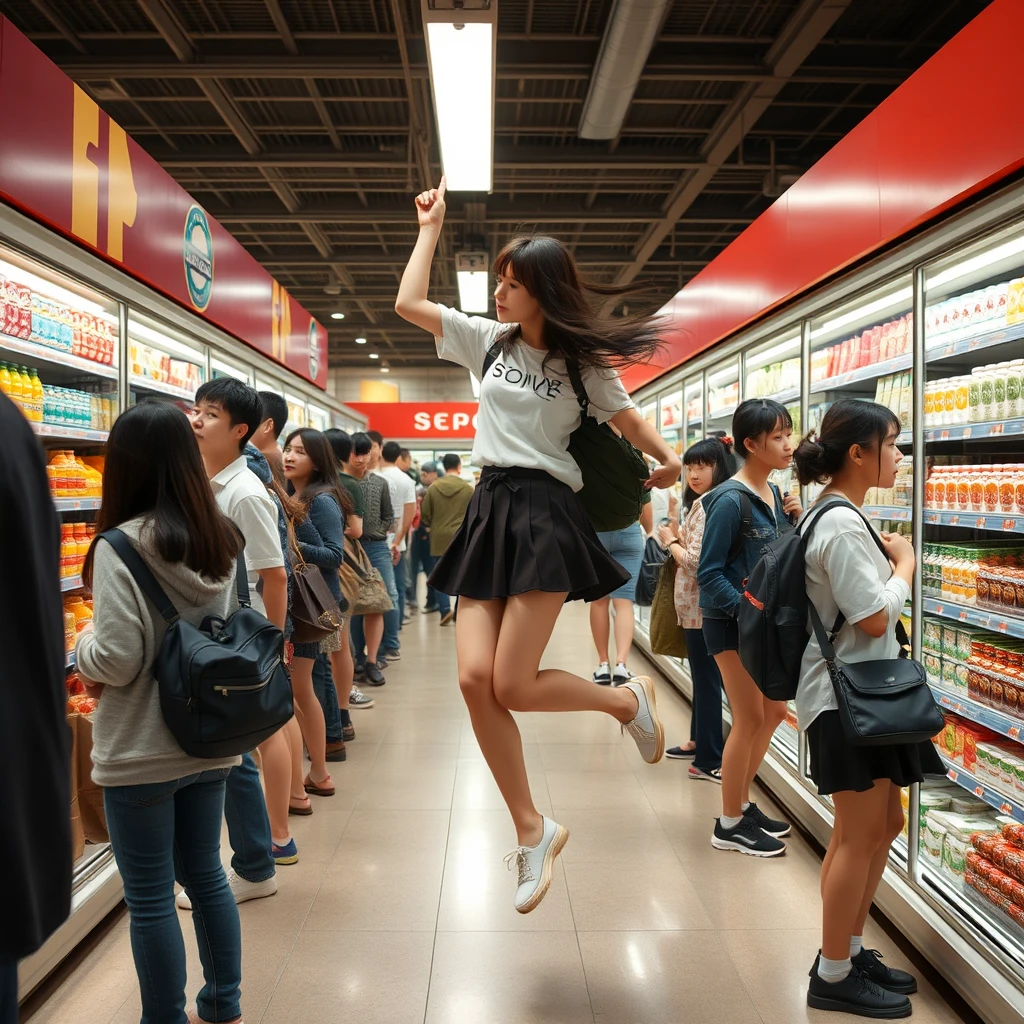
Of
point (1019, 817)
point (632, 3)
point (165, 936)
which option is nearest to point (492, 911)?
point (165, 936)

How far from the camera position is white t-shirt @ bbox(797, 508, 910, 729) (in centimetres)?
218

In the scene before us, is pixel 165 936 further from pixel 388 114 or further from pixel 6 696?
pixel 388 114

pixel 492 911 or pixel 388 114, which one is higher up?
pixel 388 114

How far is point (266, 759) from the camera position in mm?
3162

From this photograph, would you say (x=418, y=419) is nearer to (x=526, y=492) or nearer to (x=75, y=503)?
(x=75, y=503)

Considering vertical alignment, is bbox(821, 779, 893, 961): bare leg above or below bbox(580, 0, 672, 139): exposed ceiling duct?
below

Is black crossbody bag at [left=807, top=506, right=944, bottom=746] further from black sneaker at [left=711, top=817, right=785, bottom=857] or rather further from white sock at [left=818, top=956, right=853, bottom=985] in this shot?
black sneaker at [left=711, top=817, right=785, bottom=857]

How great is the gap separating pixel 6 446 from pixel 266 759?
237 centimetres

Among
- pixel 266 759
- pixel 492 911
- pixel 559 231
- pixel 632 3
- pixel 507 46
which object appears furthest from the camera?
pixel 559 231

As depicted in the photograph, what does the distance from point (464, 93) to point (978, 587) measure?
3090mm

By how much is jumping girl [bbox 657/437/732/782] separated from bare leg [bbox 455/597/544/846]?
1.93 metres

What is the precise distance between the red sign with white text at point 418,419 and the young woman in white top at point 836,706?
14.5 metres

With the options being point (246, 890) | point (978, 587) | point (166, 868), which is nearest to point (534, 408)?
point (166, 868)

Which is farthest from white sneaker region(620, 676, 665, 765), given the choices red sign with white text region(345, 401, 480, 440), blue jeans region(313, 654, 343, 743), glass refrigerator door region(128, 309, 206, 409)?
red sign with white text region(345, 401, 480, 440)
